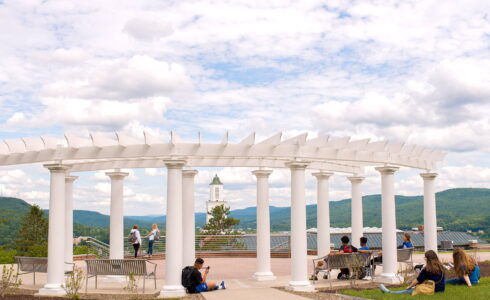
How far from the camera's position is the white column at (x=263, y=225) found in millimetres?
18444

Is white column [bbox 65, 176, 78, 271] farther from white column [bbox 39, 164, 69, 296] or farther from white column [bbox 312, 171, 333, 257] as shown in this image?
white column [bbox 312, 171, 333, 257]

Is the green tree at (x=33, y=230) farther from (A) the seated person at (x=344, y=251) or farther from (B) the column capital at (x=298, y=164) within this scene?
(B) the column capital at (x=298, y=164)

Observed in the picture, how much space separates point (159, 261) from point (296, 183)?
41.0 ft

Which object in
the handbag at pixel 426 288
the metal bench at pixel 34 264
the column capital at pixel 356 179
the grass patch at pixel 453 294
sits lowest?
the grass patch at pixel 453 294

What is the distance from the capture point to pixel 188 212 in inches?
704

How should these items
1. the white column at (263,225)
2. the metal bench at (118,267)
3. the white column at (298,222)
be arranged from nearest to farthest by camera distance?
the metal bench at (118,267), the white column at (298,222), the white column at (263,225)

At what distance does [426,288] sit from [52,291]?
1048 cm

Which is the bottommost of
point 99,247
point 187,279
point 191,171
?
point 187,279

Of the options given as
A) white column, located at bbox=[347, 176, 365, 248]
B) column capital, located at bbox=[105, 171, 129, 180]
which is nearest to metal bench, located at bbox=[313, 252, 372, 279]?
white column, located at bbox=[347, 176, 365, 248]

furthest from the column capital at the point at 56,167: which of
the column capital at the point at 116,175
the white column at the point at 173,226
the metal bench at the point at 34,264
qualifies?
the white column at the point at 173,226

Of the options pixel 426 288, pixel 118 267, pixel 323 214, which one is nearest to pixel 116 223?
pixel 118 267

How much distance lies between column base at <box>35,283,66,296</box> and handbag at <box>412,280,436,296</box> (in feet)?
32.5

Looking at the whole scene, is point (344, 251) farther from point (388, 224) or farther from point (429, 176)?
point (429, 176)

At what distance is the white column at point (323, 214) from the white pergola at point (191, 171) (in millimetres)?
39
